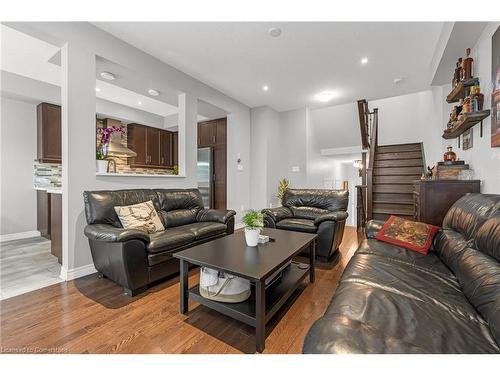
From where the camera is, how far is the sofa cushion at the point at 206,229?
2.69 m

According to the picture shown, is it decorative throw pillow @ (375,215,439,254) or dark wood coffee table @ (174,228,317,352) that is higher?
decorative throw pillow @ (375,215,439,254)

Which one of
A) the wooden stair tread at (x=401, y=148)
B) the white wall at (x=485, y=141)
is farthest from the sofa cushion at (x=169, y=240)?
the wooden stair tread at (x=401, y=148)

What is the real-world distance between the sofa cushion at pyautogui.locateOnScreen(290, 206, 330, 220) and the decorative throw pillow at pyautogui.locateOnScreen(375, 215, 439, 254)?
1.24m

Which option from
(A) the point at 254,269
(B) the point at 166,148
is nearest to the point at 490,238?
(A) the point at 254,269

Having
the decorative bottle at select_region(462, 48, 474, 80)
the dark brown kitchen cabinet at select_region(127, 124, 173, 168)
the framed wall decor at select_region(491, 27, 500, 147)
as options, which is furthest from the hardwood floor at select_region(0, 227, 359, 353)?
the dark brown kitchen cabinet at select_region(127, 124, 173, 168)

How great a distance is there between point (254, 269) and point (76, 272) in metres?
2.15

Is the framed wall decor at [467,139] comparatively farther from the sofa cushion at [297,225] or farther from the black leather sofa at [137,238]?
the black leather sofa at [137,238]

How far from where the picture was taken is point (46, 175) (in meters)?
4.30

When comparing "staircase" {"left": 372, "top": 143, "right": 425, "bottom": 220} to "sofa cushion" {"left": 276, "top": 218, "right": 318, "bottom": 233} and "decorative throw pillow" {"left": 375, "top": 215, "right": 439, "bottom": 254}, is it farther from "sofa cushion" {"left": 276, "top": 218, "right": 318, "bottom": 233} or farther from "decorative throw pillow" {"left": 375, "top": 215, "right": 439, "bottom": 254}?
"decorative throw pillow" {"left": 375, "top": 215, "right": 439, "bottom": 254}

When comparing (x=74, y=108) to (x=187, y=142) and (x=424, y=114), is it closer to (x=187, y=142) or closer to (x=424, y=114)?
(x=187, y=142)

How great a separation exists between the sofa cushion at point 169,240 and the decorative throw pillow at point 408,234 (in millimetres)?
1983

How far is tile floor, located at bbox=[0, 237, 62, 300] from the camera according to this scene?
2223 millimetres

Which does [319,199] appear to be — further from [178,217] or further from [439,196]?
[178,217]
